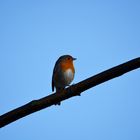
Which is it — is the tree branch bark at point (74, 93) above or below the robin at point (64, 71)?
below

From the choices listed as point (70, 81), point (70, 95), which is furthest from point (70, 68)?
point (70, 95)

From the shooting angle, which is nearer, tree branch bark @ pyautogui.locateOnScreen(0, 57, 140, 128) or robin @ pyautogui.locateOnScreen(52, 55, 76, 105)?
tree branch bark @ pyautogui.locateOnScreen(0, 57, 140, 128)

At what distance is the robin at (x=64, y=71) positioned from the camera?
5.28 metres

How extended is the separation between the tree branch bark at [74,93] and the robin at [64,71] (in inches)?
141

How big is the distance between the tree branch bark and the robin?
3.58m

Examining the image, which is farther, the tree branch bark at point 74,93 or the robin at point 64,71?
the robin at point 64,71

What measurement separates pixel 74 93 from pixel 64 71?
358 cm

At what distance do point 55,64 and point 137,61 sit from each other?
434 centimetres

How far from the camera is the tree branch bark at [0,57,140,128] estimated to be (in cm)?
148

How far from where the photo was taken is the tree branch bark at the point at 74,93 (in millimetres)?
1478

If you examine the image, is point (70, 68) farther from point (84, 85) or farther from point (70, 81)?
point (84, 85)

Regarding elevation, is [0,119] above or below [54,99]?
below

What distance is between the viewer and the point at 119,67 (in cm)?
153

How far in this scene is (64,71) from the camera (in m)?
5.27
